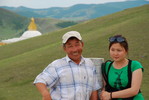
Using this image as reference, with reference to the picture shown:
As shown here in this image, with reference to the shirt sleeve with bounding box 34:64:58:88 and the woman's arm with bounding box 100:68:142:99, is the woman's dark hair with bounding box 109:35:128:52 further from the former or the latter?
the shirt sleeve with bounding box 34:64:58:88

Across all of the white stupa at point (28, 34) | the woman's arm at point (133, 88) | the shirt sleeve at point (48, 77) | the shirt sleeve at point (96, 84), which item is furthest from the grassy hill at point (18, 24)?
the woman's arm at point (133, 88)

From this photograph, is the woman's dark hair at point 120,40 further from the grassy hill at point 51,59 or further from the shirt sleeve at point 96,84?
the grassy hill at point 51,59

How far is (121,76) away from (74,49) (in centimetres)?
68

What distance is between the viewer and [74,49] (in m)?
3.75

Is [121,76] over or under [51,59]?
under

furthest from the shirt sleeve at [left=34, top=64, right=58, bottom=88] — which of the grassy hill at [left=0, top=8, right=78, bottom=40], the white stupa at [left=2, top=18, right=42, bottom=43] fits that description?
the grassy hill at [left=0, top=8, right=78, bottom=40]

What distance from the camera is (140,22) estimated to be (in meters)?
19.1

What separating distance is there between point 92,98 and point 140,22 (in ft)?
52.1

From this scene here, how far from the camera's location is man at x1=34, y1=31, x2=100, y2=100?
3.65 metres

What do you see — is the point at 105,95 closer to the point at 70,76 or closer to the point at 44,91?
the point at 70,76

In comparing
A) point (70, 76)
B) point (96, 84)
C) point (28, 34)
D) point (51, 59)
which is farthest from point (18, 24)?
point (70, 76)

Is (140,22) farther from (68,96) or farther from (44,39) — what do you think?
(68,96)

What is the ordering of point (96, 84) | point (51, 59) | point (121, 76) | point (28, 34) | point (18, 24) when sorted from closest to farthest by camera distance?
1. point (121, 76)
2. point (96, 84)
3. point (51, 59)
4. point (28, 34)
5. point (18, 24)

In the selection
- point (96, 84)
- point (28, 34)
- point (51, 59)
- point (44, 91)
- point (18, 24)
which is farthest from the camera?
point (18, 24)
